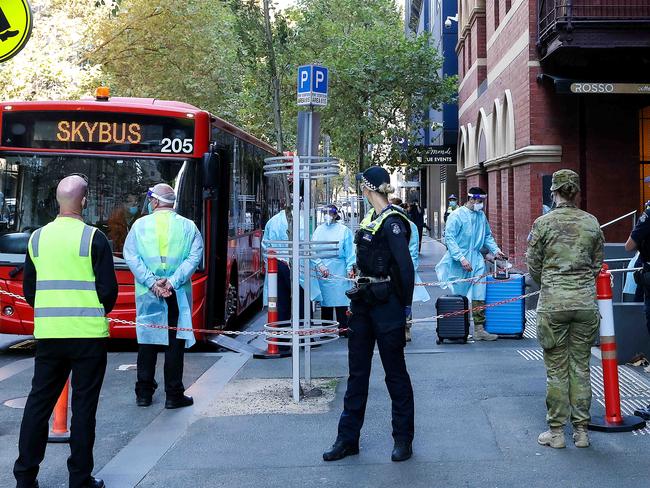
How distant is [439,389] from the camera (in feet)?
26.8

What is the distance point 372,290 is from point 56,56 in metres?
20.0

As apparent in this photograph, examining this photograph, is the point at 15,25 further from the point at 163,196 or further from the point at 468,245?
the point at 468,245

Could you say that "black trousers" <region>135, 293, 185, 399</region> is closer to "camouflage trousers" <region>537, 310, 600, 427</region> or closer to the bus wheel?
"camouflage trousers" <region>537, 310, 600, 427</region>

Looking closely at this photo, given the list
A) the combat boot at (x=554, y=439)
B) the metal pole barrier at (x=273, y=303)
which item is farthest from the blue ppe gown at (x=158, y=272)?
the combat boot at (x=554, y=439)

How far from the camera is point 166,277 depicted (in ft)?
25.1

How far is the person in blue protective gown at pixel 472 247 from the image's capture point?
11.0 metres

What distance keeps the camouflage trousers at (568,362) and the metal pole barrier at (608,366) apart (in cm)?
27

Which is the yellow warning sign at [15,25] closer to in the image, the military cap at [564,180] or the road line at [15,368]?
the road line at [15,368]

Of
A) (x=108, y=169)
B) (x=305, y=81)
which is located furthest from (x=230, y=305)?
(x=305, y=81)

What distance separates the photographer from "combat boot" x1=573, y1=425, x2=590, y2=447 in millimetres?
6055

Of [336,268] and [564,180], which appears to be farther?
[336,268]

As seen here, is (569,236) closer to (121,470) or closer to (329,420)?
(329,420)

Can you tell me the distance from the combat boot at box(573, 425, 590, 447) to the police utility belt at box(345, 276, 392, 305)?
5.32 ft

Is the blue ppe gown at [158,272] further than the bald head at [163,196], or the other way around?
the bald head at [163,196]
